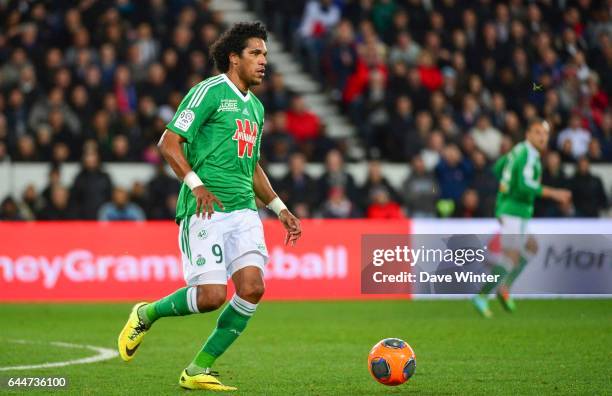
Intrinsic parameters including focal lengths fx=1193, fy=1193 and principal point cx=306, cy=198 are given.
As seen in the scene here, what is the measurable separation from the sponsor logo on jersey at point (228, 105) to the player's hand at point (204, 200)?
0.68 metres

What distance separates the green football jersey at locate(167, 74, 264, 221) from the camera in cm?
769

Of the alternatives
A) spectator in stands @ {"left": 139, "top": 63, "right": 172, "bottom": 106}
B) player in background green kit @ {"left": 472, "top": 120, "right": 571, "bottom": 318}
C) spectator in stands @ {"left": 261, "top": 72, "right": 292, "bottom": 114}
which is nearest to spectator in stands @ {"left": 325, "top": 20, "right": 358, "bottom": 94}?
spectator in stands @ {"left": 261, "top": 72, "right": 292, "bottom": 114}

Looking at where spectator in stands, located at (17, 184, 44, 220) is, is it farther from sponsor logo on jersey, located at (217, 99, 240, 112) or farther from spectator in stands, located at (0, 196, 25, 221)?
sponsor logo on jersey, located at (217, 99, 240, 112)

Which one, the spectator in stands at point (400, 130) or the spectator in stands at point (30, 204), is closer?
the spectator in stands at point (30, 204)

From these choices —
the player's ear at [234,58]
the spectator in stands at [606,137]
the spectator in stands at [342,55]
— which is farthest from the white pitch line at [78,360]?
the spectator in stands at [606,137]

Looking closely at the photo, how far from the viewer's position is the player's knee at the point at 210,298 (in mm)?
7523

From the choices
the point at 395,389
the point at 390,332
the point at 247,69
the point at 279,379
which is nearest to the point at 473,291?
the point at 395,389

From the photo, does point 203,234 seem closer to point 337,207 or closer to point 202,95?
point 202,95

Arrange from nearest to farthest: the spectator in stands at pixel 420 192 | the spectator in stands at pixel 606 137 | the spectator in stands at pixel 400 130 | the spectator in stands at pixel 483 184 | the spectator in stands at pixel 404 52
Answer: the spectator in stands at pixel 420 192 → the spectator in stands at pixel 483 184 → the spectator in stands at pixel 400 130 → the spectator in stands at pixel 606 137 → the spectator in stands at pixel 404 52

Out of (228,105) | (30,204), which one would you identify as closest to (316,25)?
(30,204)

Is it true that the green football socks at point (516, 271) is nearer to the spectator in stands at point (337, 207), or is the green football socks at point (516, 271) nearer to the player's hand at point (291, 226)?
the spectator in stands at point (337, 207)

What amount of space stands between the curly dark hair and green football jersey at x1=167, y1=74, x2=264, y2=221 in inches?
7.6

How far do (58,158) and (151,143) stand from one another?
1.53 meters

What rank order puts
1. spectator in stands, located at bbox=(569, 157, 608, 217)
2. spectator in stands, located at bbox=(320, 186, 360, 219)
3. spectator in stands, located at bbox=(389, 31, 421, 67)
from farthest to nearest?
1. spectator in stands, located at bbox=(389, 31, 421, 67)
2. spectator in stands, located at bbox=(569, 157, 608, 217)
3. spectator in stands, located at bbox=(320, 186, 360, 219)
